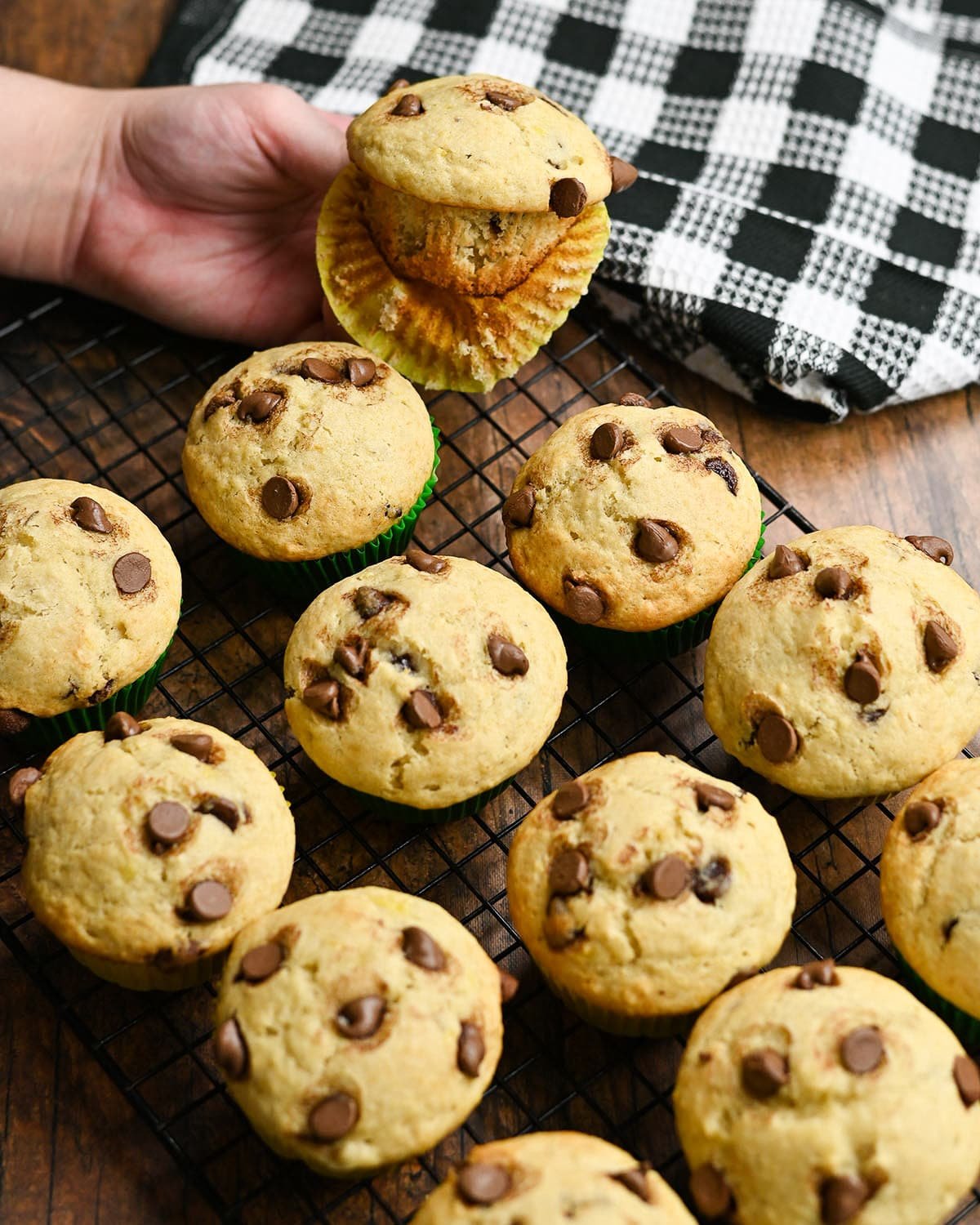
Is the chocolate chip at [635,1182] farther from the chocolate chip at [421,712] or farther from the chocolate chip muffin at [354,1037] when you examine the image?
the chocolate chip at [421,712]

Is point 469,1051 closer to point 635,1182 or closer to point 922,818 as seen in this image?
point 635,1182

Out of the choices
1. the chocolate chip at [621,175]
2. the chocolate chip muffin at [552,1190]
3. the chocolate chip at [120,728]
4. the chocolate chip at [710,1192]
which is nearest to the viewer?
the chocolate chip muffin at [552,1190]

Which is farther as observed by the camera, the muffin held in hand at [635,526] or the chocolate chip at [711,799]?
the muffin held in hand at [635,526]

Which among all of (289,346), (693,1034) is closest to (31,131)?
(289,346)

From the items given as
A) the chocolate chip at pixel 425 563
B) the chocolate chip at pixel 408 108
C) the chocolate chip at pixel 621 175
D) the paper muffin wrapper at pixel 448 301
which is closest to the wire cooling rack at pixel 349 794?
the paper muffin wrapper at pixel 448 301

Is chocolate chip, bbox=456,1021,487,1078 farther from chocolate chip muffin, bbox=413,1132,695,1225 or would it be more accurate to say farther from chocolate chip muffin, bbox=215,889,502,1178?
chocolate chip muffin, bbox=413,1132,695,1225

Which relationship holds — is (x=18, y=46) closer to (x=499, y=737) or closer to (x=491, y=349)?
(x=491, y=349)

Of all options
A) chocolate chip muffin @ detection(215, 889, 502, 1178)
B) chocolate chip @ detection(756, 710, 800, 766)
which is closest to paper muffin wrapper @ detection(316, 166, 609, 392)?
chocolate chip @ detection(756, 710, 800, 766)
